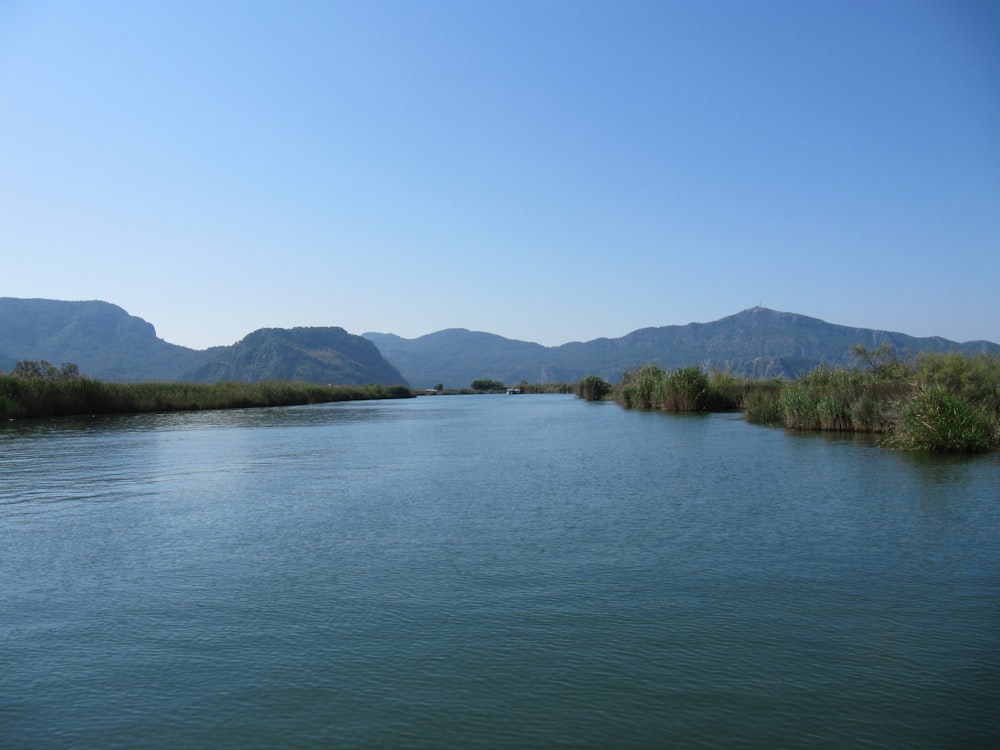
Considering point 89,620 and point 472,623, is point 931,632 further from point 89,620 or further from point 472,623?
point 89,620

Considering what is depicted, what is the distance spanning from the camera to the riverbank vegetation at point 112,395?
135 feet

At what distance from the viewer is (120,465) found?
69.7 feet

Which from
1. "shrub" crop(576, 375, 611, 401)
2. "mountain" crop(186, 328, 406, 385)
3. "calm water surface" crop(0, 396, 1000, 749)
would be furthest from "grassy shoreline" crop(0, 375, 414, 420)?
"mountain" crop(186, 328, 406, 385)

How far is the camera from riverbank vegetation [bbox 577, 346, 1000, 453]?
21547mm

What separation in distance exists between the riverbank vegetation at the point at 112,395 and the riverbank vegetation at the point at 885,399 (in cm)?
3554

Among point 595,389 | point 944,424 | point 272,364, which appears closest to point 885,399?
point 944,424

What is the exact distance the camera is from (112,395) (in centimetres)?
4822

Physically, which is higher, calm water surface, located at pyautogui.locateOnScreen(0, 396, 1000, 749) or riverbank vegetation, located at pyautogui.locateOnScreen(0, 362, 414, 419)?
riverbank vegetation, located at pyautogui.locateOnScreen(0, 362, 414, 419)

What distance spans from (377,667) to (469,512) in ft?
23.4

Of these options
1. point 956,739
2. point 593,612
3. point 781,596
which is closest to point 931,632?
point 781,596

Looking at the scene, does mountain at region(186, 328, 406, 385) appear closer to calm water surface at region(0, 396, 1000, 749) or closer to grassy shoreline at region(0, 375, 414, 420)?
grassy shoreline at region(0, 375, 414, 420)

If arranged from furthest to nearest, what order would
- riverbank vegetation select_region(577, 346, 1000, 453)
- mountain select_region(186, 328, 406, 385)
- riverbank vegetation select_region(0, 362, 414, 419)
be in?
mountain select_region(186, 328, 406, 385) < riverbank vegetation select_region(0, 362, 414, 419) < riverbank vegetation select_region(577, 346, 1000, 453)

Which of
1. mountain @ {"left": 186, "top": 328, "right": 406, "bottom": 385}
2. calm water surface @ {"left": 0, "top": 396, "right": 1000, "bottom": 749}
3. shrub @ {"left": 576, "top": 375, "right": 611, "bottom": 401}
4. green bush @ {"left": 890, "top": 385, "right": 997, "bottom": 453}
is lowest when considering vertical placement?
calm water surface @ {"left": 0, "top": 396, "right": 1000, "bottom": 749}

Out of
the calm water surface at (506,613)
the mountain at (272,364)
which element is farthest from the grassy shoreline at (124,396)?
the mountain at (272,364)
